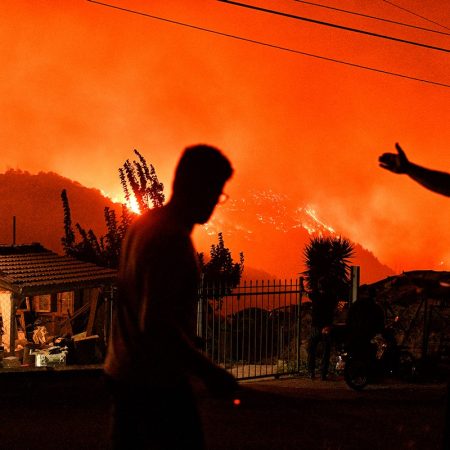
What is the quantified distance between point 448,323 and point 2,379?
8.55 metres

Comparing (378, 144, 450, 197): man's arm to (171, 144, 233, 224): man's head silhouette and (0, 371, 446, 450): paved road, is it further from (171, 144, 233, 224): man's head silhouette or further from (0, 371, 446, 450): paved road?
(0, 371, 446, 450): paved road

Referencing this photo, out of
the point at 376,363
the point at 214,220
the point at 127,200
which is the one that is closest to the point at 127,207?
the point at 127,200

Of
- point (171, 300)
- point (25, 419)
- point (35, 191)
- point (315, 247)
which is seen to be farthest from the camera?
point (35, 191)

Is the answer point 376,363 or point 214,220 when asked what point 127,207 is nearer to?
point 214,220

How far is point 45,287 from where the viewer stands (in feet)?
49.6

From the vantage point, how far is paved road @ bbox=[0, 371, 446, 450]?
7.78m

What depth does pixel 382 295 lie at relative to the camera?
17516 millimetres

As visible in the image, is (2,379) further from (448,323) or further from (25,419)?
(448,323)

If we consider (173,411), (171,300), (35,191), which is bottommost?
(173,411)

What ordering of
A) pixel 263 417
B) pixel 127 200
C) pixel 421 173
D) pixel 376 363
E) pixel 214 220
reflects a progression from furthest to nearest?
pixel 214 220 < pixel 127 200 < pixel 376 363 < pixel 263 417 < pixel 421 173

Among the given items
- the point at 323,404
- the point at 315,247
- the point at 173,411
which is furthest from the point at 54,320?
the point at 173,411

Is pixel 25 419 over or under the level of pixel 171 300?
under

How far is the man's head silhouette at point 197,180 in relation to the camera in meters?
3.08

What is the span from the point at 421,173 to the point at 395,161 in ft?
0.46
